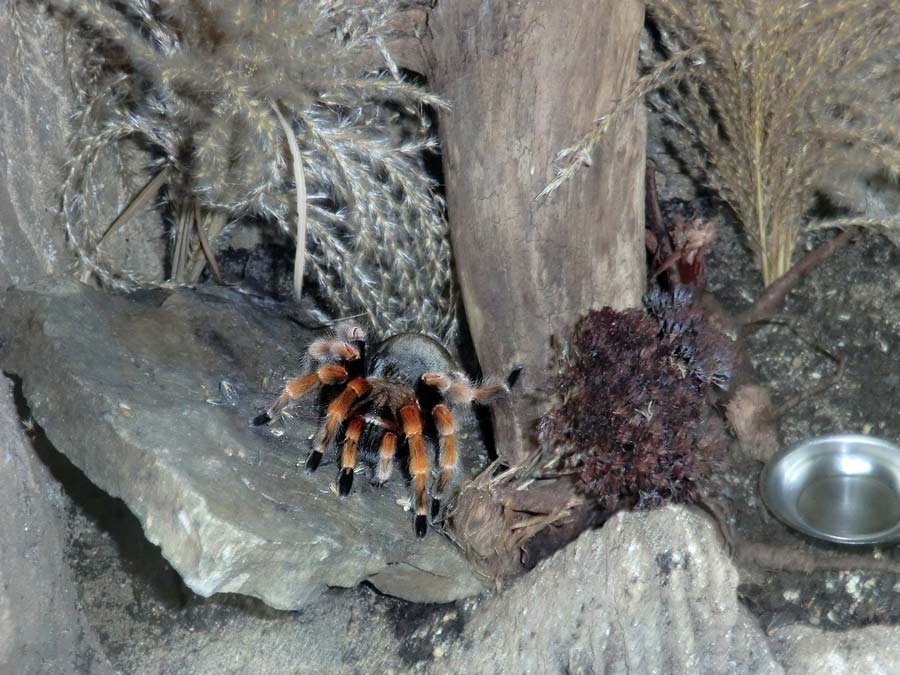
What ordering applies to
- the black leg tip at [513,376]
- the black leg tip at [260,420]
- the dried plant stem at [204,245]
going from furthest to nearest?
the dried plant stem at [204,245] → the black leg tip at [513,376] → the black leg tip at [260,420]

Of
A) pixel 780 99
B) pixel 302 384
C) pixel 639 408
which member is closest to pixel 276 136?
pixel 302 384

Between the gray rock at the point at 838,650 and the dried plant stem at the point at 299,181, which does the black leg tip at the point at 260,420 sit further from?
the gray rock at the point at 838,650

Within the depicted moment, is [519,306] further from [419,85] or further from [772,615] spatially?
[772,615]

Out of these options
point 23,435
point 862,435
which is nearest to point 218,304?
point 23,435

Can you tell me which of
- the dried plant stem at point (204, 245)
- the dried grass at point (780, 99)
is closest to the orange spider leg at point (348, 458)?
the dried grass at point (780, 99)

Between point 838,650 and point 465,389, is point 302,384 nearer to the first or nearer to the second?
point 465,389

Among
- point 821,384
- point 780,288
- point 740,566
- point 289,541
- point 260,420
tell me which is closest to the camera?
point 289,541
